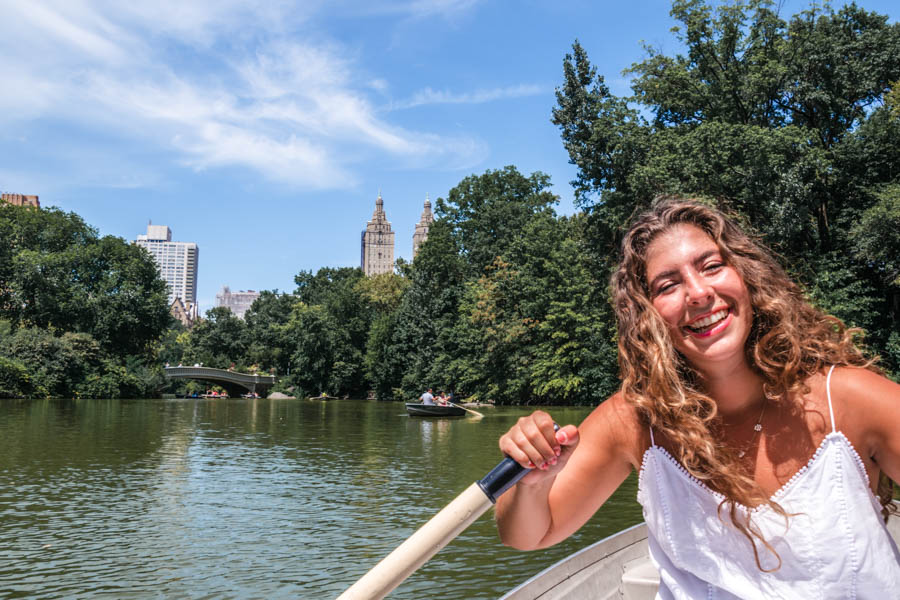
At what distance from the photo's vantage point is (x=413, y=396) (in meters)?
49.2

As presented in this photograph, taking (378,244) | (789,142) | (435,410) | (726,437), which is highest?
(378,244)

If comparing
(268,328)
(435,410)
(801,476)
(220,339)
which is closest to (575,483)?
(801,476)

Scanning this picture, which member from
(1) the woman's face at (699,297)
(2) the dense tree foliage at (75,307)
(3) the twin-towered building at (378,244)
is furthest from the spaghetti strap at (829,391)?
(3) the twin-towered building at (378,244)

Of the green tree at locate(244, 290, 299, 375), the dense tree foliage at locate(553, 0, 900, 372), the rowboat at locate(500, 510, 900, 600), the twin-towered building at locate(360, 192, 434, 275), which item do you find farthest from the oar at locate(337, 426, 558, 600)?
the twin-towered building at locate(360, 192, 434, 275)

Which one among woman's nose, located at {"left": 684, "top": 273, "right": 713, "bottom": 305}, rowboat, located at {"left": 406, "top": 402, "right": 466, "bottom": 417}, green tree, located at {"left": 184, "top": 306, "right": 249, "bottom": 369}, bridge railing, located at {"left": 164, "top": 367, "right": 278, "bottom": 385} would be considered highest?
green tree, located at {"left": 184, "top": 306, "right": 249, "bottom": 369}

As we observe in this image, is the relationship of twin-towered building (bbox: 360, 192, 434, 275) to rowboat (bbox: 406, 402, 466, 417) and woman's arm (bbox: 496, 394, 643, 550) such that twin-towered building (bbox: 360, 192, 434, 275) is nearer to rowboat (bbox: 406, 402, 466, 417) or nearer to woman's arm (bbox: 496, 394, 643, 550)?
rowboat (bbox: 406, 402, 466, 417)

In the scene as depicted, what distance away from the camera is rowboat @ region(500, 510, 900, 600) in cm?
314

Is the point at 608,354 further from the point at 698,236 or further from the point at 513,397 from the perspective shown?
the point at 698,236

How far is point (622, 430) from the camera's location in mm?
1747

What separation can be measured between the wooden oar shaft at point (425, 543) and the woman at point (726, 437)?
0.13 meters

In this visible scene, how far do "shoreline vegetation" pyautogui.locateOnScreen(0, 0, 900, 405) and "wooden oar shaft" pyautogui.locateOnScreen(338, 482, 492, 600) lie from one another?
43.3 inches

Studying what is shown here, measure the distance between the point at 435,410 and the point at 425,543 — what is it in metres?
26.6

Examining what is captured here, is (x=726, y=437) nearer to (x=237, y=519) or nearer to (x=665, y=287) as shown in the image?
(x=665, y=287)

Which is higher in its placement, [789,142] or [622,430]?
[789,142]
